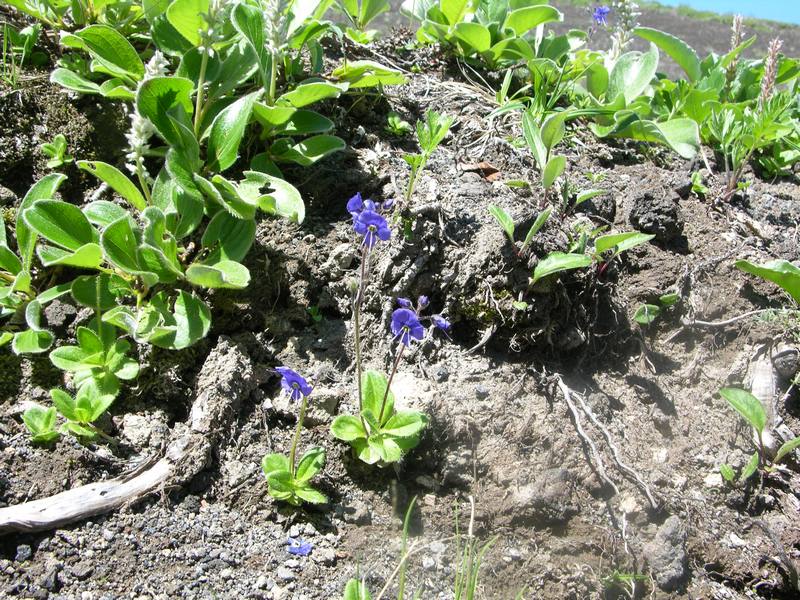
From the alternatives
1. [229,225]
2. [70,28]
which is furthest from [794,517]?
[70,28]

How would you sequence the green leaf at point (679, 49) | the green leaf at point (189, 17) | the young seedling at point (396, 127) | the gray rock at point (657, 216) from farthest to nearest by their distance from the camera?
the green leaf at point (679, 49) < the young seedling at point (396, 127) < the gray rock at point (657, 216) < the green leaf at point (189, 17)

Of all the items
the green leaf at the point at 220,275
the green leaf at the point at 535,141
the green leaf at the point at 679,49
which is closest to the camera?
the green leaf at the point at 220,275

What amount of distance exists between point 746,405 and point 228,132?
2.19 meters

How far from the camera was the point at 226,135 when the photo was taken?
280 cm

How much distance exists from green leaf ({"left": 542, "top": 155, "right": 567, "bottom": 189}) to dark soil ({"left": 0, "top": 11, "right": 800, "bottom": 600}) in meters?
0.13

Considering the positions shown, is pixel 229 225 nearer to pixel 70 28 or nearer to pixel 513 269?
pixel 513 269

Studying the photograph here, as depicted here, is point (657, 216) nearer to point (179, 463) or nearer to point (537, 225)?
point (537, 225)

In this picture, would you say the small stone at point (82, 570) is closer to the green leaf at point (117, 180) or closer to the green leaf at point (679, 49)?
the green leaf at point (117, 180)

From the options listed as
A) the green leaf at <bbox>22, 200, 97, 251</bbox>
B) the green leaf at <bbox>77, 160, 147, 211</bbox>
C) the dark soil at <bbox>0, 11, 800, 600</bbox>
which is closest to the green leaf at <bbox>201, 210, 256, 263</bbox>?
the dark soil at <bbox>0, 11, 800, 600</bbox>

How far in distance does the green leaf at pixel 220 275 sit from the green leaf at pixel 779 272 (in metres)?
1.93

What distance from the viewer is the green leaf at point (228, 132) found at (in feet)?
9.11

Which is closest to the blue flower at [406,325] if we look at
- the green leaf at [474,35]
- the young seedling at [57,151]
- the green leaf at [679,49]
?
the young seedling at [57,151]

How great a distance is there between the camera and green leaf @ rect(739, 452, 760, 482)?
8.56 feet

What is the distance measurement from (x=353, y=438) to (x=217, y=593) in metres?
0.63
